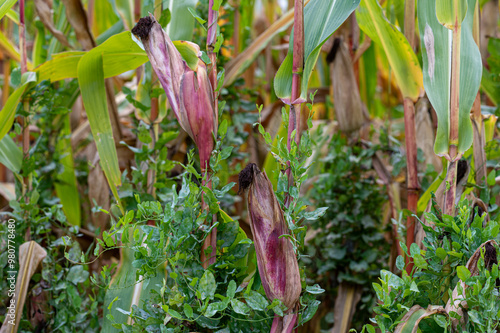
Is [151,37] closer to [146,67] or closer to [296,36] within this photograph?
[296,36]

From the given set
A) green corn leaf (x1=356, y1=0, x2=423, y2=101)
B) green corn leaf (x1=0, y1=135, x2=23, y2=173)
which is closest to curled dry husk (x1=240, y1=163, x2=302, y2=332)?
green corn leaf (x1=356, y1=0, x2=423, y2=101)

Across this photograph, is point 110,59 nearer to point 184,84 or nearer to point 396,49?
point 184,84

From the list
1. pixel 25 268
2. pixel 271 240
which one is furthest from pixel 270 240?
pixel 25 268

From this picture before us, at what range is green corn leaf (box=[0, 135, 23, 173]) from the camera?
0.72 m

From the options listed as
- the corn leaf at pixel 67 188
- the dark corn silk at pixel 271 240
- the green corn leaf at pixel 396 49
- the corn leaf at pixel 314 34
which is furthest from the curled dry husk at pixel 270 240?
the corn leaf at pixel 67 188

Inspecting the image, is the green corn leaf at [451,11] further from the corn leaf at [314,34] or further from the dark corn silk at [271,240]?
the dark corn silk at [271,240]

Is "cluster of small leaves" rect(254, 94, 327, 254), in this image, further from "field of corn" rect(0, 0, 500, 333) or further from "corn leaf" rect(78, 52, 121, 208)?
"corn leaf" rect(78, 52, 121, 208)

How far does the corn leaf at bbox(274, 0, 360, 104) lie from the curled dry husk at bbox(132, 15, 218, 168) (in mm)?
89

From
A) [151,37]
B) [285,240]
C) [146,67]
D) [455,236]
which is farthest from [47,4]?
[455,236]

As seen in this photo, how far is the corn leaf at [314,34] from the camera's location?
1.63 ft

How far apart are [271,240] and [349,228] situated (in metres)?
0.45

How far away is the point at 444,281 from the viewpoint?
→ 49cm

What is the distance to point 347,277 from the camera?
83cm

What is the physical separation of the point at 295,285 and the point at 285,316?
46mm
